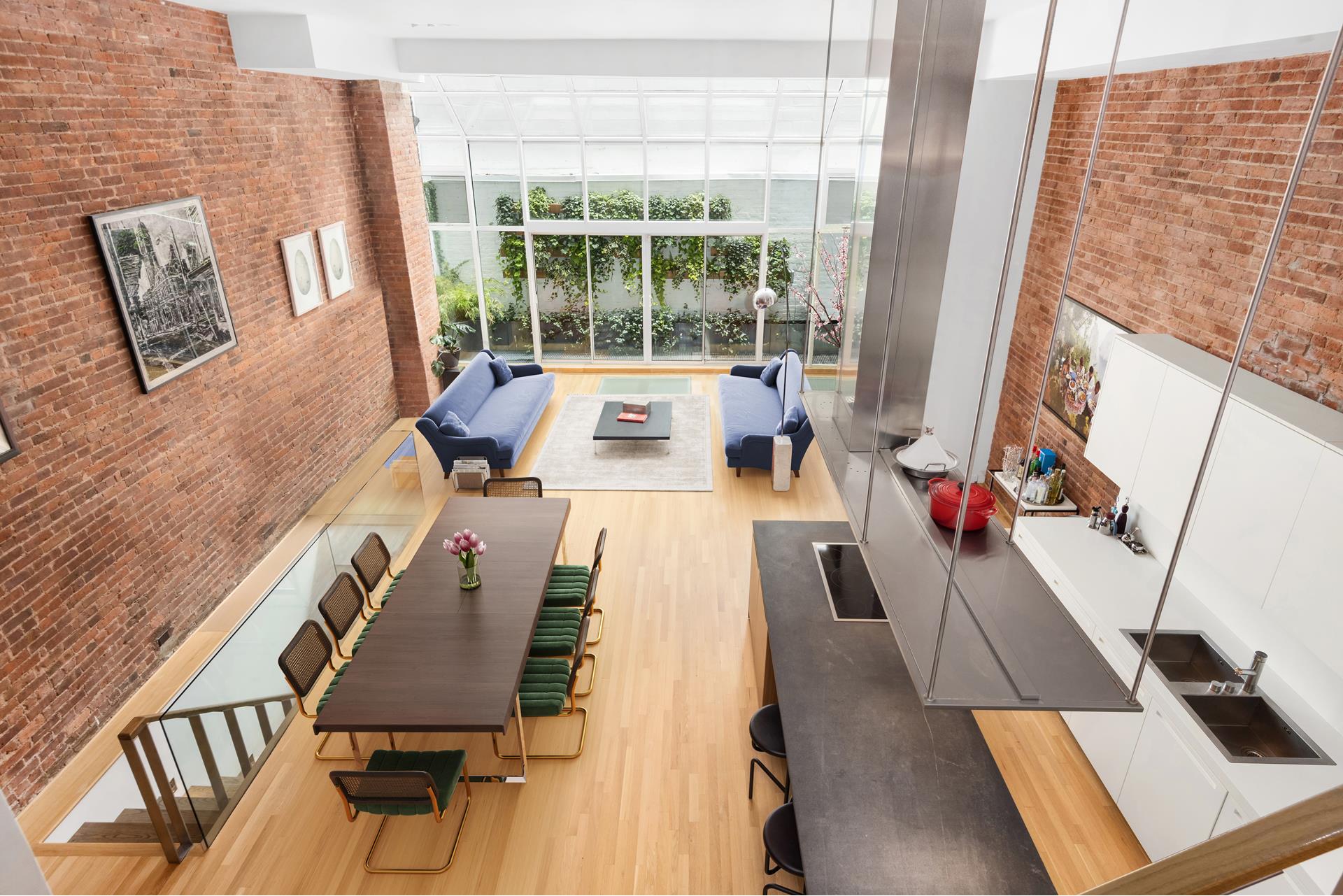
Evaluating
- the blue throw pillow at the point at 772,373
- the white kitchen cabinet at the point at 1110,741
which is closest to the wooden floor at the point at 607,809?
the white kitchen cabinet at the point at 1110,741

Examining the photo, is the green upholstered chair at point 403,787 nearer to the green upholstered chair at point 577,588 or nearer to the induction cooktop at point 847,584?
the green upholstered chair at point 577,588

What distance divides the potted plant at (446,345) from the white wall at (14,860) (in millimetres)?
8462

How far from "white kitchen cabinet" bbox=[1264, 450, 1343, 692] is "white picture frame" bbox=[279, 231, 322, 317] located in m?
7.38

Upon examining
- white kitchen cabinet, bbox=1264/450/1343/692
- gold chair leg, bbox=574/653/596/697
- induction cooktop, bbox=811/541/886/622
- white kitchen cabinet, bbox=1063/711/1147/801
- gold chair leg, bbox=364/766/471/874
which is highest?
white kitchen cabinet, bbox=1264/450/1343/692

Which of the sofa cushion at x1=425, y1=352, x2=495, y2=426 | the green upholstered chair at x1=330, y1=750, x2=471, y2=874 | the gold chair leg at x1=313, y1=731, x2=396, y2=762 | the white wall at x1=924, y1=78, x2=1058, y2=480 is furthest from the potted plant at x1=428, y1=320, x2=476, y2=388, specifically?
the green upholstered chair at x1=330, y1=750, x2=471, y2=874

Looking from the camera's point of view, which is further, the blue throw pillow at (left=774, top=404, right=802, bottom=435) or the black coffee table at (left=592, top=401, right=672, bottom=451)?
the black coffee table at (left=592, top=401, right=672, bottom=451)

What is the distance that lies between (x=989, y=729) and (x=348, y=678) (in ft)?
12.6

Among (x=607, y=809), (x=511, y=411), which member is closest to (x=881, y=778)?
(x=607, y=809)

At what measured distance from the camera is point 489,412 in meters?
8.59

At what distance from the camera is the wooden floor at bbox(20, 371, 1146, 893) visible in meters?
3.78

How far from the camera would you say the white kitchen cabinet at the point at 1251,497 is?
3.06m

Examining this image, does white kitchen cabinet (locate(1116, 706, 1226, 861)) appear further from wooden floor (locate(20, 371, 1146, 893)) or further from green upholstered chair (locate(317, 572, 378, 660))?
green upholstered chair (locate(317, 572, 378, 660))

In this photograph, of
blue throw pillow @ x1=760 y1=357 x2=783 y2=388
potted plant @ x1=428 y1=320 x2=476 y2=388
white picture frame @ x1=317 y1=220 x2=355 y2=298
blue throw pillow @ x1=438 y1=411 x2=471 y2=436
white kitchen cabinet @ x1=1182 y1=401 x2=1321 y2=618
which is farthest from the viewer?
potted plant @ x1=428 y1=320 x2=476 y2=388

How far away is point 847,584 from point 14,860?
368cm
